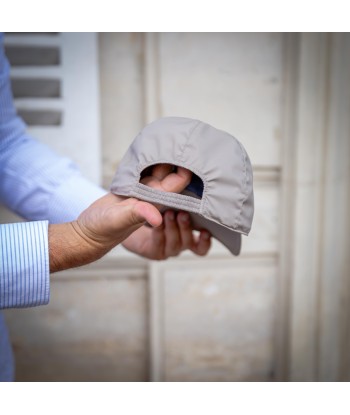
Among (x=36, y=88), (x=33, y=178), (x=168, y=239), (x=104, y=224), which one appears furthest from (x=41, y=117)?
(x=104, y=224)

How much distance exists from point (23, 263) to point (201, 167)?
28cm

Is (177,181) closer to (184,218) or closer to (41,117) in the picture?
(184,218)

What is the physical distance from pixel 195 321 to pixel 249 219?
0.80 meters

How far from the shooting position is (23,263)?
1.97 feet

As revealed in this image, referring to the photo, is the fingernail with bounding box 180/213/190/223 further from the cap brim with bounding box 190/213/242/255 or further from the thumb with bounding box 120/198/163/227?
the thumb with bounding box 120/198/163/227

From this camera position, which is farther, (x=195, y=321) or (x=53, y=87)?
(x=195, y=321)

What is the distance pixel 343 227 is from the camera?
132 cm

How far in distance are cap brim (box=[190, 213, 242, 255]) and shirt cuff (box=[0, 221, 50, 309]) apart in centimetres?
26

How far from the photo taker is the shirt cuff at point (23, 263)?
23.6 inches

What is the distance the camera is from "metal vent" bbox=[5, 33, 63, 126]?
116 cm

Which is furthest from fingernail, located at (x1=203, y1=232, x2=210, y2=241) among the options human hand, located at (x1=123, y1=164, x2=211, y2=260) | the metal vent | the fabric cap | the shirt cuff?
the metal vent

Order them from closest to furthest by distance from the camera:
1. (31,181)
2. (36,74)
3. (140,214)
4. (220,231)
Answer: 1. (140,214)
2. (220,231)
3. (31,181)
4. (36,74)

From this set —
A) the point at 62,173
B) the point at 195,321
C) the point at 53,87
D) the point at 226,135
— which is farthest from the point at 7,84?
the point at 195,321

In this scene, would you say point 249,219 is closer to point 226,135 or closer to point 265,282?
point 226,135
